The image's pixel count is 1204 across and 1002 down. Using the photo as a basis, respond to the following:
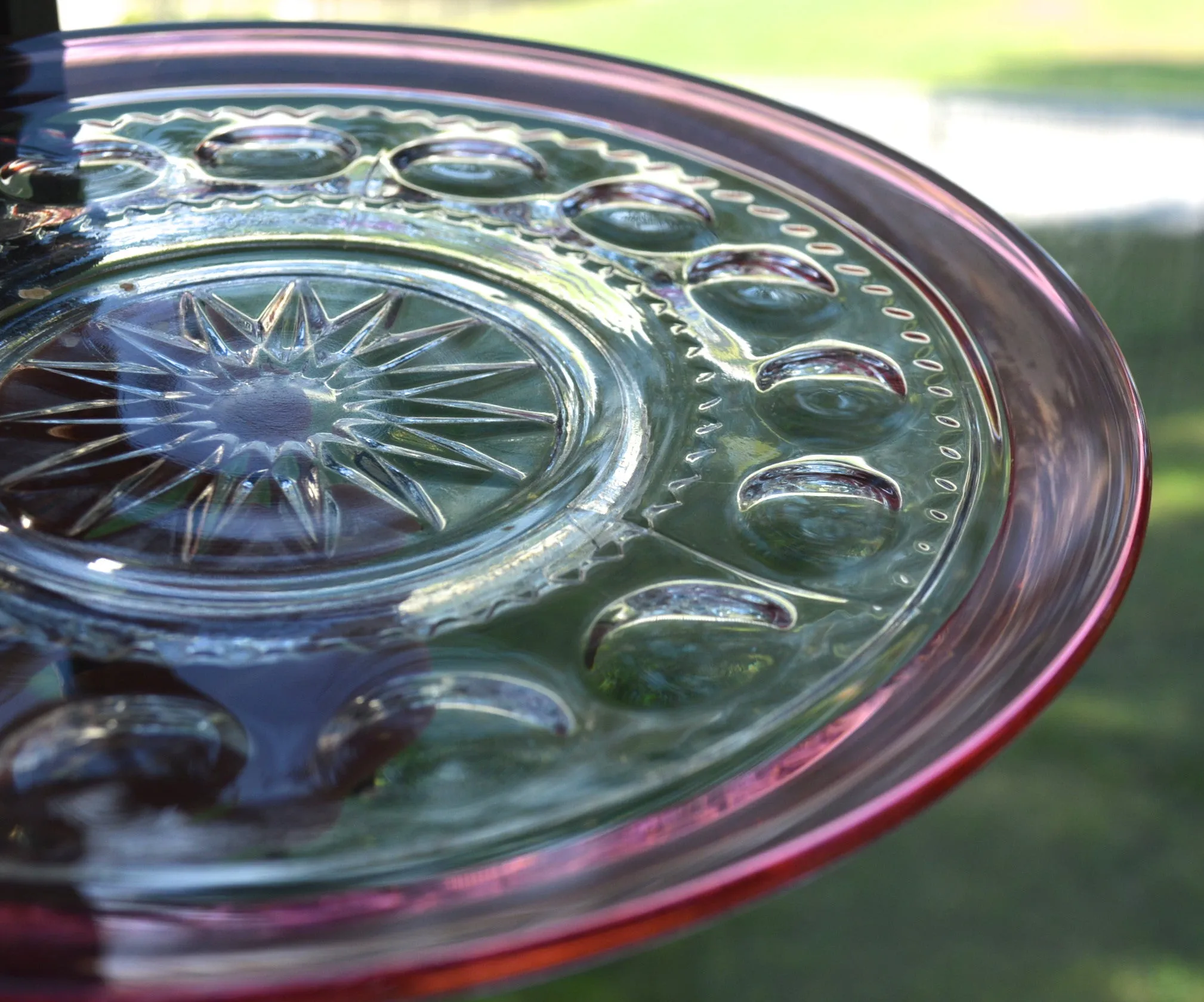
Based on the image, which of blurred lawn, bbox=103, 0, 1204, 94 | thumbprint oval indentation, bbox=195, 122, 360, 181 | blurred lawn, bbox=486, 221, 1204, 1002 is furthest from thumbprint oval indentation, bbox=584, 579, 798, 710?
blurred lawn, bbox=103, 0, 1204, 94

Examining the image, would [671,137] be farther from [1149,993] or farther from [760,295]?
[1149,993]

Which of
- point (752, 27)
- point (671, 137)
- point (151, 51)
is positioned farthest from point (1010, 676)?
point (752, 27)

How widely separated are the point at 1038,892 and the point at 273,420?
111 cm

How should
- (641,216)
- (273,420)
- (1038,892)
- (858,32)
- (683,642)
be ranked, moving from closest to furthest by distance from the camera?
(683,642), (273,420), (641,216), (1038,892), (858,32)

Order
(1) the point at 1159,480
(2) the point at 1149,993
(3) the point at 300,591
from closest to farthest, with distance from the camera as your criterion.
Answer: (3) the point at 300,591
(2) the point at 1149,993
(1) the point at 1159,480

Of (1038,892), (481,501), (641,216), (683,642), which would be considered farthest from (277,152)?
(1038,892)

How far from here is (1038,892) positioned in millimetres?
1408

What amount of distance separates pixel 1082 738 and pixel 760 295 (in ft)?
3.77

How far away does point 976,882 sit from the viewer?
142 cm

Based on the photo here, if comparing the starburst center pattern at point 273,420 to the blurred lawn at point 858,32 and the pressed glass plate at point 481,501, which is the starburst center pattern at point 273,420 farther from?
the blurred lawn at point 858,32

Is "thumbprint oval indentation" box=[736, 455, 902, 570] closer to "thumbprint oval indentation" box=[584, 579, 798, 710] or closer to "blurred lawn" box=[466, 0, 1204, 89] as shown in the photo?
"thumbprint oval indentation" box=[584, 579, 798, 710]

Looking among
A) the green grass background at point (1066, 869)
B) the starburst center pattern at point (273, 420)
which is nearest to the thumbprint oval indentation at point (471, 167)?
the starburst center pattern at point (273, 420)

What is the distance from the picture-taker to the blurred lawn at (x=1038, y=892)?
1325mm

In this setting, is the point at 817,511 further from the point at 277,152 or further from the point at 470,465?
the point at 277,152
